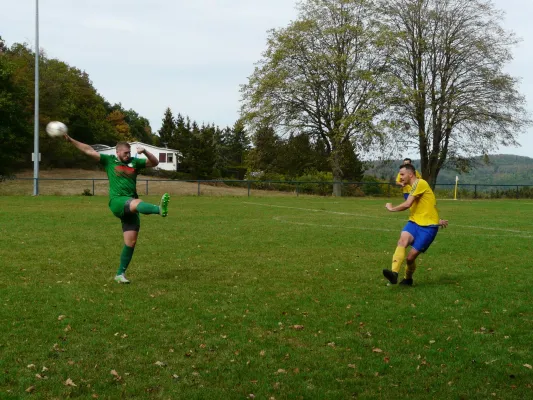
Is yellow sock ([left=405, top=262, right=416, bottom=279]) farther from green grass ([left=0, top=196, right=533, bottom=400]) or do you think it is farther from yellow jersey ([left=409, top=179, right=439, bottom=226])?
yellow jersey ([left=409, top=179, right=439, bottom=226])

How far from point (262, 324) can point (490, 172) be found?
59.8m

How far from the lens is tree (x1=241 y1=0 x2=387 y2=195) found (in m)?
49.1

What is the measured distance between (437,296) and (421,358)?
2.90 meters

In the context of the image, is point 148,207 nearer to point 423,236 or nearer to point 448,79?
point 423,236

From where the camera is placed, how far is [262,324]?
6703mm

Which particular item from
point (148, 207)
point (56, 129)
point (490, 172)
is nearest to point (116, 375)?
point (148, 207)

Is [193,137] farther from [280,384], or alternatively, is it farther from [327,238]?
[280,384]

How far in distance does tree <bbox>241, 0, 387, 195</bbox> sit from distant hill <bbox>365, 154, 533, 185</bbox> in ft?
18.1

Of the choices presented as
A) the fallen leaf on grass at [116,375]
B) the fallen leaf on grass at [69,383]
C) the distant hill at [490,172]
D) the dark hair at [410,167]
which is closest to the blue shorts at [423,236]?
the dark hair at [410,167]

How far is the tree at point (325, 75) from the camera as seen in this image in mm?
49062

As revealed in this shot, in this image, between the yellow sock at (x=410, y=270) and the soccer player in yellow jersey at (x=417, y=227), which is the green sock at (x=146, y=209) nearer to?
the soccer player in yellow jersey at (x=417, y=227)

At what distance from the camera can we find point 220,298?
8070 mm

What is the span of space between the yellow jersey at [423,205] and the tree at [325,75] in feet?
130

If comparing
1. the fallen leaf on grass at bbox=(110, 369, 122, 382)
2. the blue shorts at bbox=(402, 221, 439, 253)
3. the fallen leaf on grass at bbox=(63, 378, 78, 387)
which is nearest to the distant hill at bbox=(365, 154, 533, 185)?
the blue shorts at bbox=(402, 221, 439, 253)
